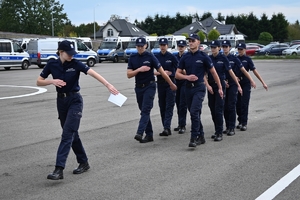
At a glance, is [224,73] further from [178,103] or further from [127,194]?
[127,194]

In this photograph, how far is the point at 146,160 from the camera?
766cm

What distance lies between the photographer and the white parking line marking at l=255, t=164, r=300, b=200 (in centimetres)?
571

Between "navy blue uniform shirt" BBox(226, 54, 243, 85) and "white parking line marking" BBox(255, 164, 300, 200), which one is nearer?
"white parking line marking" BBox(255, 164, 300, 200)

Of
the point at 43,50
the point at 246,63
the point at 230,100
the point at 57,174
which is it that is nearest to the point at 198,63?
the point at 230,100

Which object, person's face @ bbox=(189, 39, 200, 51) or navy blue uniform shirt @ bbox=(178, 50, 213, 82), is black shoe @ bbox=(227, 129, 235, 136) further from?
person's face @ bbox=(189, 39, 200, 51)

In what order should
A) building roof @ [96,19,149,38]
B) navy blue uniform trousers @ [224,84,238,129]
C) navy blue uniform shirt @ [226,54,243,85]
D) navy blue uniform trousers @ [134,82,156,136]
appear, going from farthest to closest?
1. building roof @ [96,19,149,38]
2. navy blue uniform shirt @ [226,54,243,85]
3. navy blue uniform trousers @ [224,84,238,129]
4. navy blue uniform trousers @ [134,82,156,136]

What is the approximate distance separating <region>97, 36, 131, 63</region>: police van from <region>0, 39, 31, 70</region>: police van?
12.7 m

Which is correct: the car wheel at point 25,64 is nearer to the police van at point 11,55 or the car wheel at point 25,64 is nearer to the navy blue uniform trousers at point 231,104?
the police van at point 11,55

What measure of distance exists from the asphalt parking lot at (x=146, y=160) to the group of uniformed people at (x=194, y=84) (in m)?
0.32

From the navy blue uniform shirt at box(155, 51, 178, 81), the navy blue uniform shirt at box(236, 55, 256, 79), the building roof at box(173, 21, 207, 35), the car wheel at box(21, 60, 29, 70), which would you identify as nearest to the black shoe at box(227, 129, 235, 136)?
the navy blue uniform shirt at box(236, 55, 256, 79)

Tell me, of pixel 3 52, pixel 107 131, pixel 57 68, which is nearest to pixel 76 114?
pixel 57 68

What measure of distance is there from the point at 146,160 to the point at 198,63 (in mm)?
1986

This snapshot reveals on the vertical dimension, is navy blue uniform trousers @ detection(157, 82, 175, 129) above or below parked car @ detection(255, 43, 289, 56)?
above

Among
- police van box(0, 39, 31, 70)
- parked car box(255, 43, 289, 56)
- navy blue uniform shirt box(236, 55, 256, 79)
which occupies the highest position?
navy blue uniform shirt box(236, 55, 256, 79)
